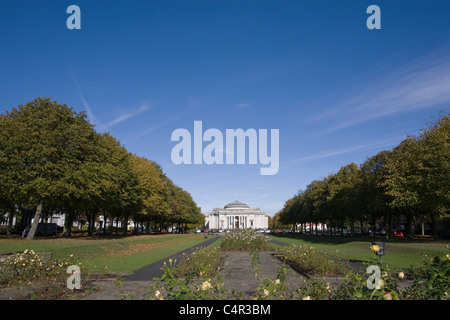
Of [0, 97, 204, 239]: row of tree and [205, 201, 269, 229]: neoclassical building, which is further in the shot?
[205, 201, 269, 229]: neoclassical building

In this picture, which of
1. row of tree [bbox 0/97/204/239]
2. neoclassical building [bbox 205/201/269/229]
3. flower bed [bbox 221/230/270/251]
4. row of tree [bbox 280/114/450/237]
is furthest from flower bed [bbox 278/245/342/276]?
neoclassical building [bbox 205/201/269/229]

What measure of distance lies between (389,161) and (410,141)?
3703 millimetres

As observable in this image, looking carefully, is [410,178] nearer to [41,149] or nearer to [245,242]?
[245,242]

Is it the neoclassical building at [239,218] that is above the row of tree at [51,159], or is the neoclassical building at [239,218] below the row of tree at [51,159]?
below

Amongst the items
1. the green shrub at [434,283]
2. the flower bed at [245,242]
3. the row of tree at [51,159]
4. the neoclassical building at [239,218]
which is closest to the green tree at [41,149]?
the row of tree at [51,159]

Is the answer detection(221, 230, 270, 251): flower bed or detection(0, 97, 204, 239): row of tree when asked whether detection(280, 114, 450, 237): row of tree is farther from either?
detection(0, 97, 204, 239): row of tree

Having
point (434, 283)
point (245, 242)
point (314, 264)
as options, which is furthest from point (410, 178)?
point (434, 283)

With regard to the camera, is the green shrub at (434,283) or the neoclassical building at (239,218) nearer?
the green shrub at (434,283)

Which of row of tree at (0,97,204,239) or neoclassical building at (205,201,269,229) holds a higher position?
row of tree at (0,97,204,239)

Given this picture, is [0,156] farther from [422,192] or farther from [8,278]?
[422,192]

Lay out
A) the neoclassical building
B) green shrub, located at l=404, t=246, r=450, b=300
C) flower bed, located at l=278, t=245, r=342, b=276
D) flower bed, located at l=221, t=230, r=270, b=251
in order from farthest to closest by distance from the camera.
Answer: the neoclassical building
flower bed, located at l=221, t=230, r=270, b=251
flower bed, located at l=278, t=245, r=342, b=276
green shrub, located at l=404, t=246, r=450, b=300

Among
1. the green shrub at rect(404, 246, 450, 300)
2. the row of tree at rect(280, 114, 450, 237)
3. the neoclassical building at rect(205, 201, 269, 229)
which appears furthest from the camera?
the neoclassical building at rect(205, 201, 269, 229)

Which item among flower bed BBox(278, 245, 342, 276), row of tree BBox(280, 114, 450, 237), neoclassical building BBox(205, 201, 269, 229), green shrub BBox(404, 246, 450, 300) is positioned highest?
row of tree BBox(280, 114, 450, 237)

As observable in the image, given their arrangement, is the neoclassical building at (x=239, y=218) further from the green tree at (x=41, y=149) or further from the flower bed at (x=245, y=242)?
the green tree at (x=41, y=149)
